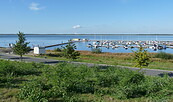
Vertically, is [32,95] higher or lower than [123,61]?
higher

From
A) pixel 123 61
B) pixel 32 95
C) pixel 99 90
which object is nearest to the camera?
pixel 32 95

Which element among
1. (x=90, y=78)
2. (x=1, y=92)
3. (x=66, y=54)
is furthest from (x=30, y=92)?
(x=66, y=54)

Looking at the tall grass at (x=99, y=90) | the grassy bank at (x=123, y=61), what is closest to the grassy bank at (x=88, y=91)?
the tall grass at (x=99, y=90)

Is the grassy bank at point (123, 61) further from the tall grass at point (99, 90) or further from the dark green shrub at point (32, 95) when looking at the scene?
the dark green shrub at point (32, 95)

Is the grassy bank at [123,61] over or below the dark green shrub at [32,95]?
below

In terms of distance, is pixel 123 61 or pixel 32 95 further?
pixel 123 61

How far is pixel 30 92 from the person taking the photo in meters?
7.58

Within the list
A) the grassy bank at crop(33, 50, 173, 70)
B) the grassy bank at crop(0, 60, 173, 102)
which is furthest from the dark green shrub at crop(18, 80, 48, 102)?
the grassy bank at crop(33, 50, 173, 70)

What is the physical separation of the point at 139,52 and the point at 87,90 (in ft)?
38.0

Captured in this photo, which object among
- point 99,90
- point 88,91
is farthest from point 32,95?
point 99,90

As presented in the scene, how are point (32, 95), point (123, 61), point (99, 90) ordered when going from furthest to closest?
1. point (123, 61)
2. point (99, 90)
3. point (32, 95)

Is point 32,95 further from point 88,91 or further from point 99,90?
point 99,90

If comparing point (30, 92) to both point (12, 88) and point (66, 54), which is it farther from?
point (66, 54)

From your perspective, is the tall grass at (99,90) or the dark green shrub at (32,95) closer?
the dark green shrub at (32,95)
